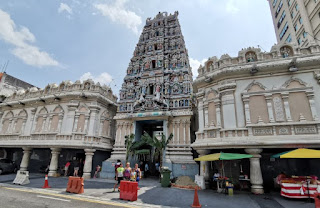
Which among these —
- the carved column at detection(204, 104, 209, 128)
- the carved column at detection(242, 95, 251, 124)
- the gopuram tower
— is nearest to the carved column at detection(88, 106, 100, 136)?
the gopuram tower

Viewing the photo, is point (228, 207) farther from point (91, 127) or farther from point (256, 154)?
point (91, 127)

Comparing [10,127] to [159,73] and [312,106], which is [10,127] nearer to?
[159,73]

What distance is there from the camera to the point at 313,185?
9.00 metres

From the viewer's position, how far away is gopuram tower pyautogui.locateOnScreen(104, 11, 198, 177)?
17.8 m

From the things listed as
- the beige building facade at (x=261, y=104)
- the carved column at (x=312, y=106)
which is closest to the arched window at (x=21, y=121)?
the beige building facade at (x=261, y=104)

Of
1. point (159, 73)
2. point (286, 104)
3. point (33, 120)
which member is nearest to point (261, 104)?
point (286, 104)

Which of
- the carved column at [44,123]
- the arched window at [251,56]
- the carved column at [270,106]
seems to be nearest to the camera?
the carved column at [270,106]

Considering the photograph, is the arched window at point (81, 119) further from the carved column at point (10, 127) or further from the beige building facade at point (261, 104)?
the beige building facade at point (261, 104)

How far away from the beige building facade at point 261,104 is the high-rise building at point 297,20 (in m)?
7.75

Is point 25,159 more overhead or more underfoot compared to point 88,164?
more overhead

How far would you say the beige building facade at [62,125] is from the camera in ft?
58.9

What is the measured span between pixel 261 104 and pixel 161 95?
10.8 metres

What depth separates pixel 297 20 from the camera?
23641 mm

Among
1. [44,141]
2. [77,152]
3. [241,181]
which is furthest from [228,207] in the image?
[44,141]
